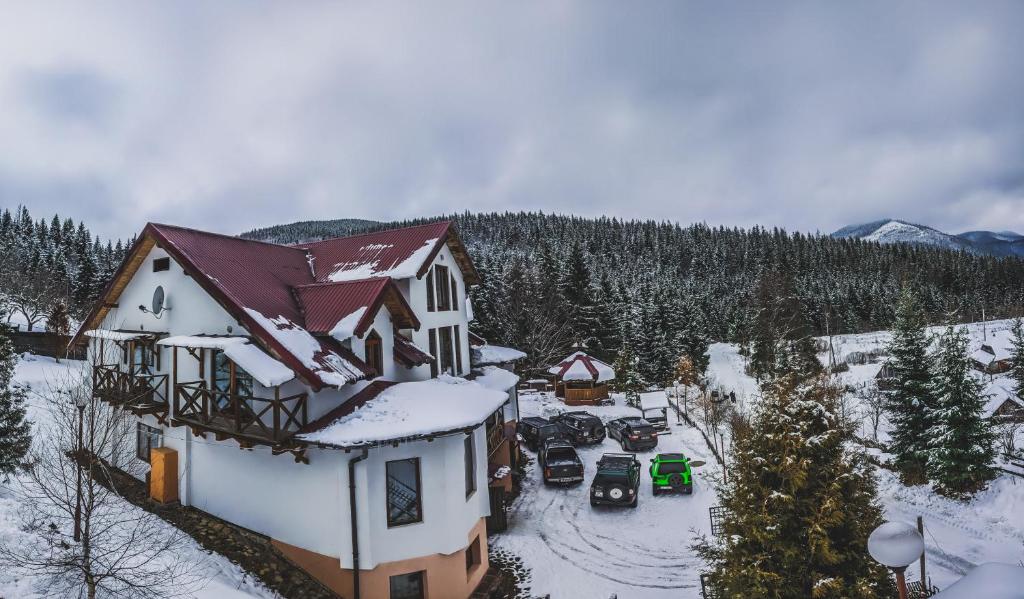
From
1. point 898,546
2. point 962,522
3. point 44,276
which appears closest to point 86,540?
point 898,546

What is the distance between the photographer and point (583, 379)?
1373 inches

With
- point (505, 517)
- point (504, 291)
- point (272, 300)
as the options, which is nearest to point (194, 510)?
point (272, 300)

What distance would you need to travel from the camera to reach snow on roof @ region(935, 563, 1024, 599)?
3684 mm

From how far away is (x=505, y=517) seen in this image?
1744 centimetres

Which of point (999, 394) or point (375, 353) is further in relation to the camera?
point (999, 394)

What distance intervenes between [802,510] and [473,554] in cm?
920

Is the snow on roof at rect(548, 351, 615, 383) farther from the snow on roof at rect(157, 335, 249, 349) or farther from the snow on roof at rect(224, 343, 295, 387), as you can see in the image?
the snow on roof at rect(157, 335, 249, 349)

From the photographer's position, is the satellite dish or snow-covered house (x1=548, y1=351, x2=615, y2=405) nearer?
the satellite dish

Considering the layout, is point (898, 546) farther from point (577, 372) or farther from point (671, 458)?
point (577, 372)

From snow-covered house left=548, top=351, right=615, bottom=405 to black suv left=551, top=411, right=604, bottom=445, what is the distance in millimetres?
8461

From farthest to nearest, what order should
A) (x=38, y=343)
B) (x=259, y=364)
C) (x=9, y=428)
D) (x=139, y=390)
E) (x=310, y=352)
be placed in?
(x=38, y=343)
(x=139, y=390)
(x=9, y=428)
(x=310, y=352)
(x=259, y=364)

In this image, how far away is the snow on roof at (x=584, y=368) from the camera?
3516cm

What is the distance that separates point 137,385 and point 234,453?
153 inches

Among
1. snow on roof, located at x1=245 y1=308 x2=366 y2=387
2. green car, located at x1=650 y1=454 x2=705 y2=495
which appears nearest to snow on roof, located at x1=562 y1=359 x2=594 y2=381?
green car, located at x1=650 y1=454 x2=705 y2=495
